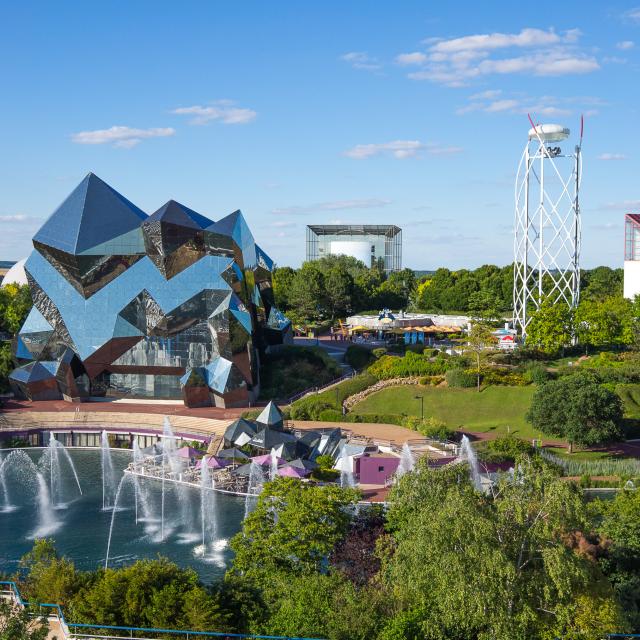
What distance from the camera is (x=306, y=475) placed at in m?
41.3

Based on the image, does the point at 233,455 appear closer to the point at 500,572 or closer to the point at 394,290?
the point at 500,572

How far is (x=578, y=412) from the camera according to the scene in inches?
1799

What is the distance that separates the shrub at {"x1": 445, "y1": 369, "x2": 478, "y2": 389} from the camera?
187 ft

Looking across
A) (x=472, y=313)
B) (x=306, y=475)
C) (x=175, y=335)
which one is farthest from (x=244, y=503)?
(x=472, y=313)

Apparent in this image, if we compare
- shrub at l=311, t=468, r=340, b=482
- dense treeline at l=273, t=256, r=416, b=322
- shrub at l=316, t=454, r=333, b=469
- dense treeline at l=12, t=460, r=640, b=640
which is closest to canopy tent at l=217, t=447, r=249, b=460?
shrub at l=316, t=454, r=333, b=469

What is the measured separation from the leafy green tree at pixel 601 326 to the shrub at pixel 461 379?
1450 cm

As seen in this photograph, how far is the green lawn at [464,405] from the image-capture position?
52.4m

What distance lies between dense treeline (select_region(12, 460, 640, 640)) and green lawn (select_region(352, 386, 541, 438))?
84.6ft

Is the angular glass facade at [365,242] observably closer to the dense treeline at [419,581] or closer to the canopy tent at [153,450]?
the canopy tent at [153,450]

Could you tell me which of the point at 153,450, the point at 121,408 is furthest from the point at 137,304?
the point at 153,450

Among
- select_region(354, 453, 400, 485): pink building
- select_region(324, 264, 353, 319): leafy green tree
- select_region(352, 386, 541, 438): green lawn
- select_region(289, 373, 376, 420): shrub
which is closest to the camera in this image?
select_region(354, 453, 400, 485): pink building

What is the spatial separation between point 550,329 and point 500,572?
161 ft

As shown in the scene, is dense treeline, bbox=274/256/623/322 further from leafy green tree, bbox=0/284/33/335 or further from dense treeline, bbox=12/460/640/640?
dense treeline, bbox=12/460/640/640

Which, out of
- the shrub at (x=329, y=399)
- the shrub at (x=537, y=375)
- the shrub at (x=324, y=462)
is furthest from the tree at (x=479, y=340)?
the shrub at (x=324, y=462)
